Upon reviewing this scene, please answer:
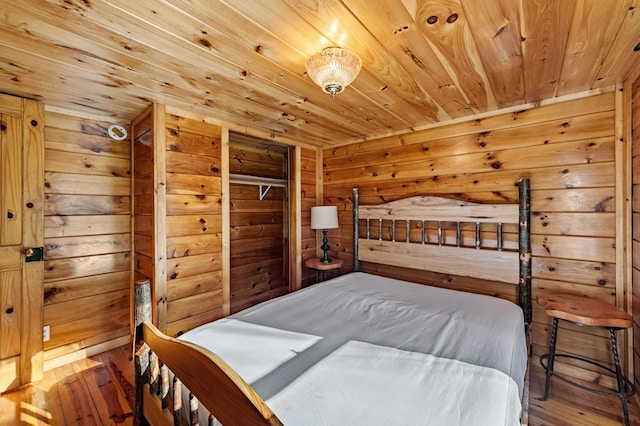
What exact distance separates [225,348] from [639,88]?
285 centimetres

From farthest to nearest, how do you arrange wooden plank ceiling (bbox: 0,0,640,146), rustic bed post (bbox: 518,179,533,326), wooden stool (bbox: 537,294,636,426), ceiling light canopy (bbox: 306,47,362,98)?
rustic bed post (bbox: 518,179,533,326) → wooden stool (bbox: 537,294,636,426) → ceiling light canopy (bbox: 306,47,362,98) → wooden plank ceiling (bbox: 0,0,640,146)

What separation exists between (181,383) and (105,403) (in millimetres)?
1443

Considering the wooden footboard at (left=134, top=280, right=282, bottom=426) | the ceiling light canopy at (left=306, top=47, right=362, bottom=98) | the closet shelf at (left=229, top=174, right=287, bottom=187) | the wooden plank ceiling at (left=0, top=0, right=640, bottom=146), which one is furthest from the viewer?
the closet shelf at (left=229, top=174, right=287, bottom=187)

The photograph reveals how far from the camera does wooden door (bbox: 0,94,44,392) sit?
2.01 meters

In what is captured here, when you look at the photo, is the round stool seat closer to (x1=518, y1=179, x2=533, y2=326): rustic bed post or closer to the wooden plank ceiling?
(x1=518, y1=179, x2=533, y2=326): rustic bed post

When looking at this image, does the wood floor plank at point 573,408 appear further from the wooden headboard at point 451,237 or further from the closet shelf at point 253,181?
the closet shelf at point 253,181

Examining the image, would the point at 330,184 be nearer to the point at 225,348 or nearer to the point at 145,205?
the point at 145,205

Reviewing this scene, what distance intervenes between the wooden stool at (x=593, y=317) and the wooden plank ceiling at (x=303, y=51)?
1.48m

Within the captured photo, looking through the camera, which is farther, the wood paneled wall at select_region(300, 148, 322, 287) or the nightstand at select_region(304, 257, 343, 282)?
the wood paneled wall at select_region(300, 148, 322, 287)

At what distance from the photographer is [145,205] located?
2.41m

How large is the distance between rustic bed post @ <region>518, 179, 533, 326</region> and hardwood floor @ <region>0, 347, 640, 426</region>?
51 centimetres

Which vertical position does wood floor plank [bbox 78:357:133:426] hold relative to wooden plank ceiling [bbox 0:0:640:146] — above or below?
below

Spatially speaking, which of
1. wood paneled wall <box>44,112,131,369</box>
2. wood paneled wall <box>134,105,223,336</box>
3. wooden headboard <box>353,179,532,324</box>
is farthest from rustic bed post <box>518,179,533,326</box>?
wood paneled wall <box>44,112,131,369</box>

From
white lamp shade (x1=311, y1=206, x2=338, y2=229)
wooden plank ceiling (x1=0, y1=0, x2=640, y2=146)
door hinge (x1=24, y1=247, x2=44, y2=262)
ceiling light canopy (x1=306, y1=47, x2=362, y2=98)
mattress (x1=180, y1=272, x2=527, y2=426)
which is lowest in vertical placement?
mattress (x1=180, y1=272, x2=527, y2=426)
